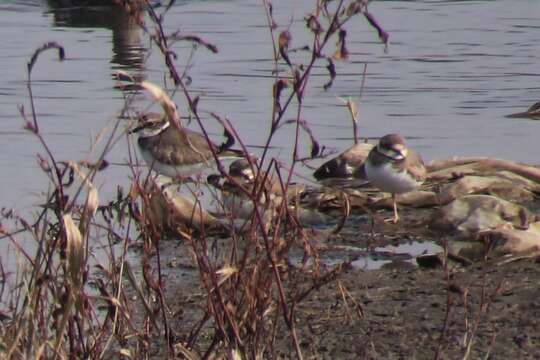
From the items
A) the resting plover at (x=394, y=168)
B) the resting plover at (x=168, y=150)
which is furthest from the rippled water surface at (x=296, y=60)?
the resting plover at (x=394, y=168)

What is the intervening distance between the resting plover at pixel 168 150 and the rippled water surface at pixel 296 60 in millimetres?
303

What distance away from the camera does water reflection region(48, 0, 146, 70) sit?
1566cm

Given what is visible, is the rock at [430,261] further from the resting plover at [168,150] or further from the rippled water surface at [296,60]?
the rippled water surface at [296,60]

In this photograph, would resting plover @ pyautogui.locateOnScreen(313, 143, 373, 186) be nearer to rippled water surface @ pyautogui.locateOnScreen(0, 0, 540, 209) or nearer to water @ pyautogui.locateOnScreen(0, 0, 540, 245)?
water @ pyautogui.locateOnScreen(0, 0, 540, 245)

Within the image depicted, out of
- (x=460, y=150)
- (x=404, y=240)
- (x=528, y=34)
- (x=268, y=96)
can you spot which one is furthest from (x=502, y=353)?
(x=528, y=34)

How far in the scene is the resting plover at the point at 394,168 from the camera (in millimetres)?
8680

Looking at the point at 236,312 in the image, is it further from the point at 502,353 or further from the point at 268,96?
the point at 268,96

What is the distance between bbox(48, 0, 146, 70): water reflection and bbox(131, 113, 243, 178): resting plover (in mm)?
5292

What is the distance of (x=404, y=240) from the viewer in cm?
810

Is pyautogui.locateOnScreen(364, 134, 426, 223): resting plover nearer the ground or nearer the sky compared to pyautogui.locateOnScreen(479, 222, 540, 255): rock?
nearer the ground

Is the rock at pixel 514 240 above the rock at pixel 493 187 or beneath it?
above

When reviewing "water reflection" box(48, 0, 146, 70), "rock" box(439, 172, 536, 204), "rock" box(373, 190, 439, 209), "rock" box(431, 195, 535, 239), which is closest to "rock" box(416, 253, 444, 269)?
"rock" box(431, 195, 535, 239)

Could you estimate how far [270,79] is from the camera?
14.1 metres

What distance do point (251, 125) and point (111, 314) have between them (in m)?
6.84
